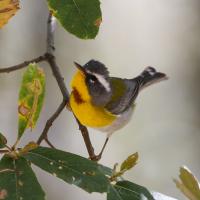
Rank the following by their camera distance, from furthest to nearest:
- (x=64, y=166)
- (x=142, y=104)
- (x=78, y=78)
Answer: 1. (x=142, y=104)
2. (x=78, y=78)
3. (x=64, y=166)

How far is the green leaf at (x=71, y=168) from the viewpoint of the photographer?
1.00 m

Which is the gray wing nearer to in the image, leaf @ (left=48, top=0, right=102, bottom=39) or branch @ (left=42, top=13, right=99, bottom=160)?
branch @ (left=42, top=13, right=99, bottom=160)

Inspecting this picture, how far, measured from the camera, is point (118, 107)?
2.44 meters

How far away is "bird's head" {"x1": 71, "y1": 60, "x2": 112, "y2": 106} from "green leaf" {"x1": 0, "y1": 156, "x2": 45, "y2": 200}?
1172 millimetres

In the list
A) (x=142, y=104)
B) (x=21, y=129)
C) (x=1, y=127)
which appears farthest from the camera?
(x=142, y=104)

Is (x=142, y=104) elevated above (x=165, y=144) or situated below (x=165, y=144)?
above

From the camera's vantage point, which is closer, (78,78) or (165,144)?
(78,78)

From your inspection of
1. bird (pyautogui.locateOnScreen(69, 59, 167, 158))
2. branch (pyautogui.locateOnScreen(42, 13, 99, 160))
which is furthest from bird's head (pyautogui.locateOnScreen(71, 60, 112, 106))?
branch (pyautogui.locateOnScreen(42, 13, 99, 160))

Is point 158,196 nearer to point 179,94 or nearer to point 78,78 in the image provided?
point 78,78

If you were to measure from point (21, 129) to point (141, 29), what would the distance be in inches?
243

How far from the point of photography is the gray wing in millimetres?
2439

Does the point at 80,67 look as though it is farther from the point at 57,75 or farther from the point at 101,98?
the point at 57,75

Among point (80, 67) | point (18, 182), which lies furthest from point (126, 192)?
point (80, 67)

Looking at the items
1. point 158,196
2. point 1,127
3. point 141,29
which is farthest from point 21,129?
point 141,29
